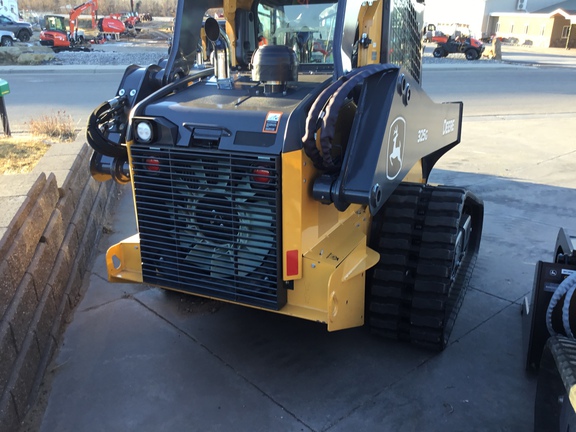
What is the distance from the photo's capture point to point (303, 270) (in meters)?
3.21

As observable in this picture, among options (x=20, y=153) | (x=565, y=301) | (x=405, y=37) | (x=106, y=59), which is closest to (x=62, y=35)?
(x=106, y=59)

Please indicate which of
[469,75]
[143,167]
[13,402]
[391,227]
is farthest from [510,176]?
[469,75]

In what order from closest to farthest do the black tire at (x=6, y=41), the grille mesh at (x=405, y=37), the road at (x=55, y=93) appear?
the grille mesh at (x=405, y=37), the road at (x=55, y=93), the black tire at (x=6, y=41)

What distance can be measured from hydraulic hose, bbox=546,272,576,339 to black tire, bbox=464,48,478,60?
3203 cm

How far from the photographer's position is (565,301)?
125 inches

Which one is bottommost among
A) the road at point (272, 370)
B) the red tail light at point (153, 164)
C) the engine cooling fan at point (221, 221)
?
Result: the road at point (272, 370)

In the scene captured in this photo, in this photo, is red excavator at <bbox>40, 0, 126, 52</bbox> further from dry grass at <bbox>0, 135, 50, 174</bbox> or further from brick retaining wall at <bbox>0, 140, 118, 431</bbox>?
brick retaining wall at <bbox>0, 140, 118, 431</bbox>

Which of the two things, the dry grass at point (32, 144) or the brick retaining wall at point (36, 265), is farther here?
the dry grass at point (32, 144)

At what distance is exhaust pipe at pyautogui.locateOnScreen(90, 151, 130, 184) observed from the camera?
151 inches

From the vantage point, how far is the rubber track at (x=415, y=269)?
11.7 feet

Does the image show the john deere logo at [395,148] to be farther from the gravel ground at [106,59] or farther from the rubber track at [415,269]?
the gravel ground at [106,59]

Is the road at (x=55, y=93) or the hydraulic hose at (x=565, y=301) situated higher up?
the hydraulic hose at (x=565, y=301)

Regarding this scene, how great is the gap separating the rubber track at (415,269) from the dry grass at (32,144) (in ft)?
11.8

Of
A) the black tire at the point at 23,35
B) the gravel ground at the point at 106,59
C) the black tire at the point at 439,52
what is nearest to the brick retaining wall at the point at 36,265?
the gravel ground at the point at 106,59
